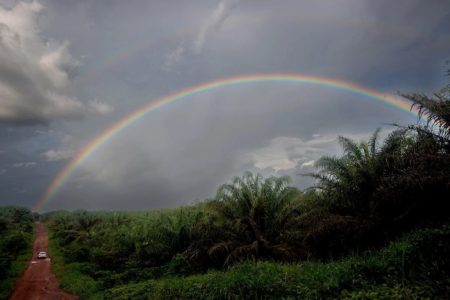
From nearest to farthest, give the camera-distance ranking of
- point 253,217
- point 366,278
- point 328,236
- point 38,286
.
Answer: point 366,278 < point 328,236 < point 253,217 < point 38,286

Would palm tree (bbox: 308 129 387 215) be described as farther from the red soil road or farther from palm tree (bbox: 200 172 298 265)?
the red soil road

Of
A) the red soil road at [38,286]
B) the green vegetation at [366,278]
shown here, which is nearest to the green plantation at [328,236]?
the green vegetation at [366,278]

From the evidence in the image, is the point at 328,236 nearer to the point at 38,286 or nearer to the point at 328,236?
the point at 328,236

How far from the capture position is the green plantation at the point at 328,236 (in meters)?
6.93

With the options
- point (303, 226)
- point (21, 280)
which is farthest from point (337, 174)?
point (21, 280)

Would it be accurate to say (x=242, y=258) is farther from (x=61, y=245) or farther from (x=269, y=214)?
(x=61, y=245)

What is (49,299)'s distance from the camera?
53.3 ft

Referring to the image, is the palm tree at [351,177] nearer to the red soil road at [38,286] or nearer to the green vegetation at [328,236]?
the green vegetation at [328,236]

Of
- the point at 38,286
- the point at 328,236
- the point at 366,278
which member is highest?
the point at 328,236

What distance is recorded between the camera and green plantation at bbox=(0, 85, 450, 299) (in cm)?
693

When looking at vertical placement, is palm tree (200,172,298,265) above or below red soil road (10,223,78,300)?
above

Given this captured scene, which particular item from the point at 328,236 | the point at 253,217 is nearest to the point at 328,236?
the point at 328,236

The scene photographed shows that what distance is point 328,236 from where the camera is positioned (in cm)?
1037

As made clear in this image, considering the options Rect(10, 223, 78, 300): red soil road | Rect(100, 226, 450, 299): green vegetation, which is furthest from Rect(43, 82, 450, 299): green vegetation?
Rect(10, 223, 78, 300): red soil road
